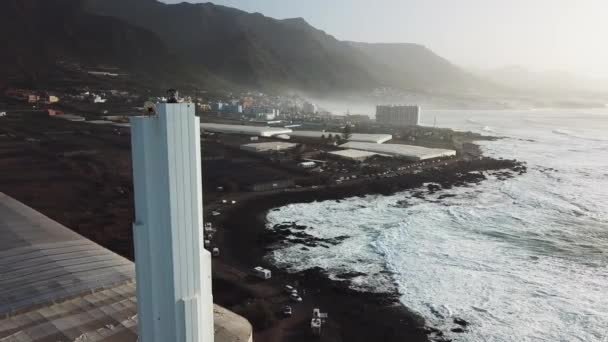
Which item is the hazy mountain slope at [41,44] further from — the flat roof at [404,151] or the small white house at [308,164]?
the small white house at [308,164]

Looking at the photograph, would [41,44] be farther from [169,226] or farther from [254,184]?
[169,226]

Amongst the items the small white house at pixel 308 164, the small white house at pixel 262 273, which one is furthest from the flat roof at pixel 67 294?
the small white house at pixel 308 164

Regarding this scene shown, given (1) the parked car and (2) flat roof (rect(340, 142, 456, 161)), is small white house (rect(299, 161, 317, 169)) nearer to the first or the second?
(2) flat roof (rect(340, 142, 456, 161))

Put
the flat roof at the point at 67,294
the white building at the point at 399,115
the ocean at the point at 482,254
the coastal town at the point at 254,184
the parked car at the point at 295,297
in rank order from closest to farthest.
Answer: the flat roof at the point at 67,294
the coastal town at the point at 254,184
the ocean at the point at 482,254
the parked car at the point at 295,297
the white building at the point at 399,115

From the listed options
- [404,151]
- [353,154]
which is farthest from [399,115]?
[353,154]

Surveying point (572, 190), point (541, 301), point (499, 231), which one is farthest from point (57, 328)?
point (572, 190)

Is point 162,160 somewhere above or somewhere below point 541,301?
above

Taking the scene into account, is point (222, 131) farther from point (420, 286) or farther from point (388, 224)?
point (420, 286)
